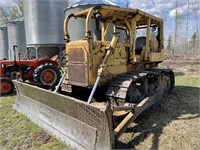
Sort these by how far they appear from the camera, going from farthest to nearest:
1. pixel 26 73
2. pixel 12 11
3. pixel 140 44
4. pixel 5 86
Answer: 1. pixel 12 11
2. pixel 26 73
3. pixel 5 86
4. pixel 140 44

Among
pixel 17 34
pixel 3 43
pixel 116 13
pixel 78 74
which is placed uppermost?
pixel 17 34

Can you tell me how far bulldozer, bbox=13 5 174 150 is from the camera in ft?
9.96

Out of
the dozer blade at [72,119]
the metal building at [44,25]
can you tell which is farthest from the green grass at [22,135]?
the metal building at [44,25]

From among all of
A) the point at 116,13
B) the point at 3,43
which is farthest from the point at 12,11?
the point at 116,13

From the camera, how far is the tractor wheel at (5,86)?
690cm

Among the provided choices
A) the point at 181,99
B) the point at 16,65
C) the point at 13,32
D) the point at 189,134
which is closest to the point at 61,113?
the point at 189,134

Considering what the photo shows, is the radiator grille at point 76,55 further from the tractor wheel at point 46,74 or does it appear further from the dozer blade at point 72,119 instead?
the tractor wheel at point 46,74

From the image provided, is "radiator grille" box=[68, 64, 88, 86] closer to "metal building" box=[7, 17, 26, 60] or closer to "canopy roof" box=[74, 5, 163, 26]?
"canopy roof" box=[74, 5, 163, 26]

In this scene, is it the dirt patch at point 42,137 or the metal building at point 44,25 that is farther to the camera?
the metal building at point 44,25

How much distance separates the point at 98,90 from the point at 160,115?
148cm

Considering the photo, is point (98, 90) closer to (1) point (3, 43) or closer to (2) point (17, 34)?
(2) point (17, 34)

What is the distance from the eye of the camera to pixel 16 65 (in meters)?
7.43

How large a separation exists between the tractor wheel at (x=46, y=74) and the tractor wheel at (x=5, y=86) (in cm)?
89

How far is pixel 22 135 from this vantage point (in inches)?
148
